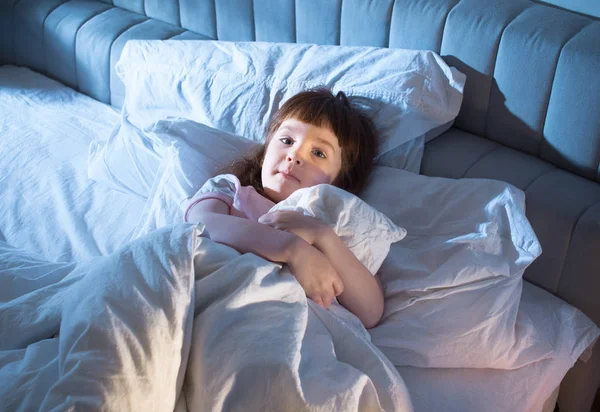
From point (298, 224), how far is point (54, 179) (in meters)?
0.86

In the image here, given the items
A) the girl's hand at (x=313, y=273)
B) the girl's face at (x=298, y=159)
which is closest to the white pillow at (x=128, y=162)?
the girl's face at (x=298, y=159)

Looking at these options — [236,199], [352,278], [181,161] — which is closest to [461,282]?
[352,278]

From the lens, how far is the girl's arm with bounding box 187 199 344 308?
1013 millimetres

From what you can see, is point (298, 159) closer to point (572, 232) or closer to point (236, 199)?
point (236, 199)

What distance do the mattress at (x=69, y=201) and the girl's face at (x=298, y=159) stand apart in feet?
1.31

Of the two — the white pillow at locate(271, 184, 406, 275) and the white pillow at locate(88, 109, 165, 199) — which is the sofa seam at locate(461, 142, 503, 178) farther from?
the white pillow at locate(88, 109, 165, 199)

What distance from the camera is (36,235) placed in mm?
1429

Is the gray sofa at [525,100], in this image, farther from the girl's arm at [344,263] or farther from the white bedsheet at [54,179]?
the white bedsheet at [54,179]

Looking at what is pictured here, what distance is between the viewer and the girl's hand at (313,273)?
1.01 m

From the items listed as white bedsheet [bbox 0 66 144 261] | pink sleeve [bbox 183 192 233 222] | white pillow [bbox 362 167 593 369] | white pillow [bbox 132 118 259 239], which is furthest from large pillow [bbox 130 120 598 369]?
white bedsheet [bbox 0 66 144 261]

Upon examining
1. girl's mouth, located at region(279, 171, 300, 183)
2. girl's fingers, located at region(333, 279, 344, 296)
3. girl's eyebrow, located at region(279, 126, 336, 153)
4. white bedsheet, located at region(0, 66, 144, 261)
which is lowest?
white bedsheet, located at region(0, 66, 144, 261)

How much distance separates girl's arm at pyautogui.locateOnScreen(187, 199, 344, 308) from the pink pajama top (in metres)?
0.12

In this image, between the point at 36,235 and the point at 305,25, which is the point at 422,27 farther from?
the point at 36,235

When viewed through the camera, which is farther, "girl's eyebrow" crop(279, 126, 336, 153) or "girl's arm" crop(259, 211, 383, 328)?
"girl's eyebrow" crop(279, 126, 336, 153)
